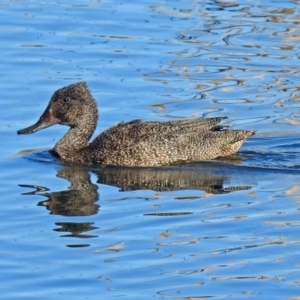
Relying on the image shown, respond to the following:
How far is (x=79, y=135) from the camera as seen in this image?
1395cm

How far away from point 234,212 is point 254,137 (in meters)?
3.24

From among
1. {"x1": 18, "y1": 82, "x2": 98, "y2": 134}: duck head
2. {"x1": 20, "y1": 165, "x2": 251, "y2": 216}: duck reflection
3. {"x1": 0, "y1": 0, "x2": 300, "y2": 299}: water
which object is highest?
{"x1": 18, "y1": 82, "x2": 98, "y2": 134}: duck head

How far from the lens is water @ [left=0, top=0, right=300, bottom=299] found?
9.22m

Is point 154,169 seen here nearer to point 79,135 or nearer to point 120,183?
point 120,183

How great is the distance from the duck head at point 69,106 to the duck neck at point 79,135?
42 mm

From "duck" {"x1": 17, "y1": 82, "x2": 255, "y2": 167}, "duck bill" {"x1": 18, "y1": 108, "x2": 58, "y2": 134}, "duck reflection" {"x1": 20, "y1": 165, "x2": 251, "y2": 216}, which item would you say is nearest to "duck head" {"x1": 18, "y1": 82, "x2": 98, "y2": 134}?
"duck bill" {"x1": 18, "y1": 108, "x2": 58, "y2": 134}

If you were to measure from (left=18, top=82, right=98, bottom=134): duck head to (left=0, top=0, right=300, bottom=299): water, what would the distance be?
1.07ft

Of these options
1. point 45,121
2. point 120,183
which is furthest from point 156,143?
point 45,121

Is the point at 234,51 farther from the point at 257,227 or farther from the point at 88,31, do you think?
the point at 257,227

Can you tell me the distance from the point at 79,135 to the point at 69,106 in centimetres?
36

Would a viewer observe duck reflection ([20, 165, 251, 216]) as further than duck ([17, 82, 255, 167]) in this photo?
No

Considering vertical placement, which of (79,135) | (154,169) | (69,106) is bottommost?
(154,169)

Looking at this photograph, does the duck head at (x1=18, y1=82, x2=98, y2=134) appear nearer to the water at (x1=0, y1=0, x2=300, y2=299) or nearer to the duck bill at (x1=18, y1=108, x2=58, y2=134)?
the duck bill at (x1=18, y1=108, x2=58, y2=134)

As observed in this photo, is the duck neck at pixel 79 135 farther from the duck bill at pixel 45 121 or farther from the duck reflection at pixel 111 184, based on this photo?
the duck reflection at pixel 111 184
